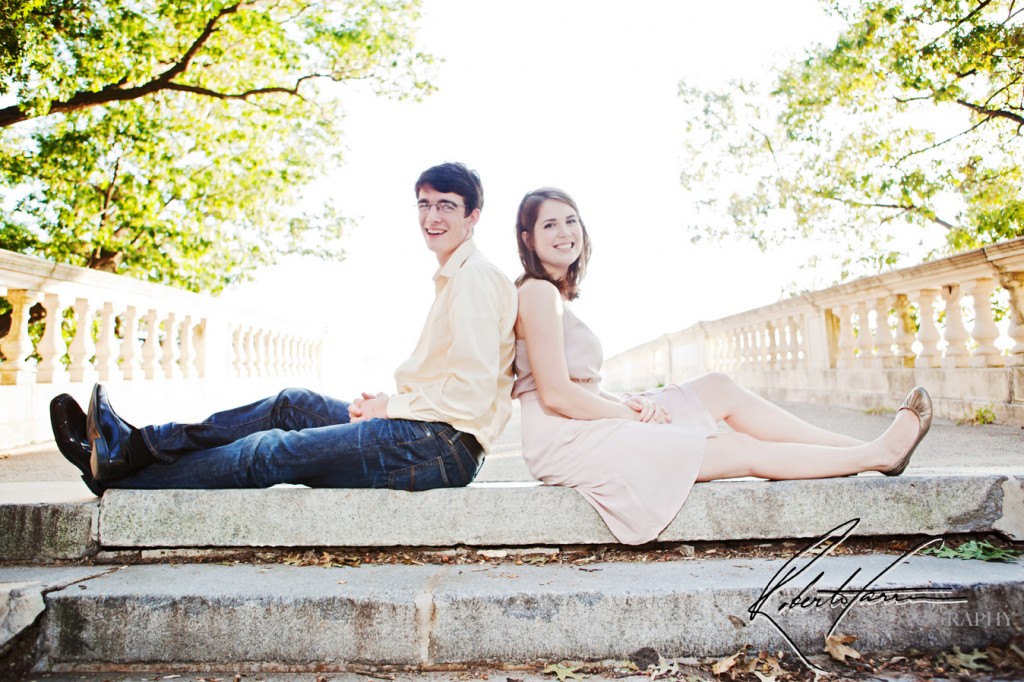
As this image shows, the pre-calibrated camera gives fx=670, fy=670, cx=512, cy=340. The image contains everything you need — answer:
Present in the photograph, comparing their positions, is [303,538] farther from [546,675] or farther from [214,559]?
[546,675]

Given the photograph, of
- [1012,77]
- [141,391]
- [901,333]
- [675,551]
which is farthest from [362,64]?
[675,551]

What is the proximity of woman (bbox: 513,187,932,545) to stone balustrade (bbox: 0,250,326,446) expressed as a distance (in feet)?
14.4

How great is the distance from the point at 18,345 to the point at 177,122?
28.7 ft

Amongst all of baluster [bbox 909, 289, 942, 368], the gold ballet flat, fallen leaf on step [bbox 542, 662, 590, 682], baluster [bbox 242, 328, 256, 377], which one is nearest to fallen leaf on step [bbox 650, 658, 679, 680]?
fallen leaf on step [bbox 542, 662, 590, 682]

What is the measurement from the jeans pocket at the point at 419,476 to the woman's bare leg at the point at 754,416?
1201mm

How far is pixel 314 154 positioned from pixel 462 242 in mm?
12246

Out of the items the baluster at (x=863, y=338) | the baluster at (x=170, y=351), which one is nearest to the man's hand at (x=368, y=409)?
the baluster at (x=170, y=351)

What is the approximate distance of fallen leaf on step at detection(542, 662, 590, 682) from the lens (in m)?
2.10

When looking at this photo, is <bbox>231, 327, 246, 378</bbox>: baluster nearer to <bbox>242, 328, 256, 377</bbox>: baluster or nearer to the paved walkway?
<bbox>242, 328, 256, 377</bbox>: baluster

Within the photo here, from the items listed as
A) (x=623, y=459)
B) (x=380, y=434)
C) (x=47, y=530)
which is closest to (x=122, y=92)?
(x=47, y=530)

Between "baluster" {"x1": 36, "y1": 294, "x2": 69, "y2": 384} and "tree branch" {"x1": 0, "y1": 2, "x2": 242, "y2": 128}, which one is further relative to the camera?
"tree branch" {"x1": 0, "y1": 2, "x2": 242, "y2": 128}

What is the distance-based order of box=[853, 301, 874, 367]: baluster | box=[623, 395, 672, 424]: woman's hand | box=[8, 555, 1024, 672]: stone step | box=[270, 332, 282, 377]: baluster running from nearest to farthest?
1. box=[8, 555, 1024, 672]: stone step
2. box=[623, 395, 672, 424]: woman's hand
3. box=[853, 301, 874, 367]: baluster
4. box=[270, 332, 282, 377]: baluster

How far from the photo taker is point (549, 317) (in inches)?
110

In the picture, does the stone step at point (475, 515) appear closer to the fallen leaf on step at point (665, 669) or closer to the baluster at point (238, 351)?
the fallen leaf on step at point (665, 669)
